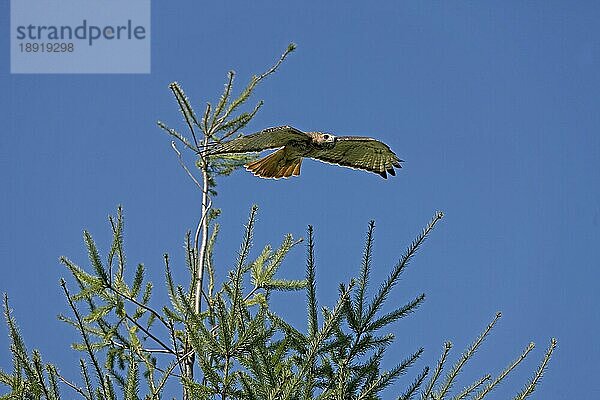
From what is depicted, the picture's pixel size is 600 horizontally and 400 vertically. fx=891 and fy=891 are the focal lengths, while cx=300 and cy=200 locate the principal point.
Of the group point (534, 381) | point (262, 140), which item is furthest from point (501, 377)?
point (262, 140)

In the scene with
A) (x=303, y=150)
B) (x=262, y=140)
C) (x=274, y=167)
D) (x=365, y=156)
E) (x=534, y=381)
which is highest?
(x=365, y=156)

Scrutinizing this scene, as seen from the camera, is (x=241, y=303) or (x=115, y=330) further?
(x=115, y=330)

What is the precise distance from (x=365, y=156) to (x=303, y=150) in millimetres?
826

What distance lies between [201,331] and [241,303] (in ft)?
0.84

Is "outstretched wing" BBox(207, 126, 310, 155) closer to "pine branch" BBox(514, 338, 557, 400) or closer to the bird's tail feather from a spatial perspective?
the bird's tail feather

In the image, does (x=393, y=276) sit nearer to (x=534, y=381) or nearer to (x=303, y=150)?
(x=534, y=381)

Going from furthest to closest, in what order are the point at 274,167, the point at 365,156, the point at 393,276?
1. the point at 365,156
2. the point at 274,167
3. the point at 393,276

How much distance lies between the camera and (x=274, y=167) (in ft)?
22.1

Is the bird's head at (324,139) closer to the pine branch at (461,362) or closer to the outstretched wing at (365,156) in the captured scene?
the outstretched wing at (365,156)

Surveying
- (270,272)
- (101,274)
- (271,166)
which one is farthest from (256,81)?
(101,274)

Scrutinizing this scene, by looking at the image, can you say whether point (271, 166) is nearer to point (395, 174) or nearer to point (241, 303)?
point (395, 174)

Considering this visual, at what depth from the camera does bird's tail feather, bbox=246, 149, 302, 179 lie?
6.64 meters

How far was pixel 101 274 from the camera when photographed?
4.67 m

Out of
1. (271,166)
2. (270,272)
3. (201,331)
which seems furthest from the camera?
(271,166)
